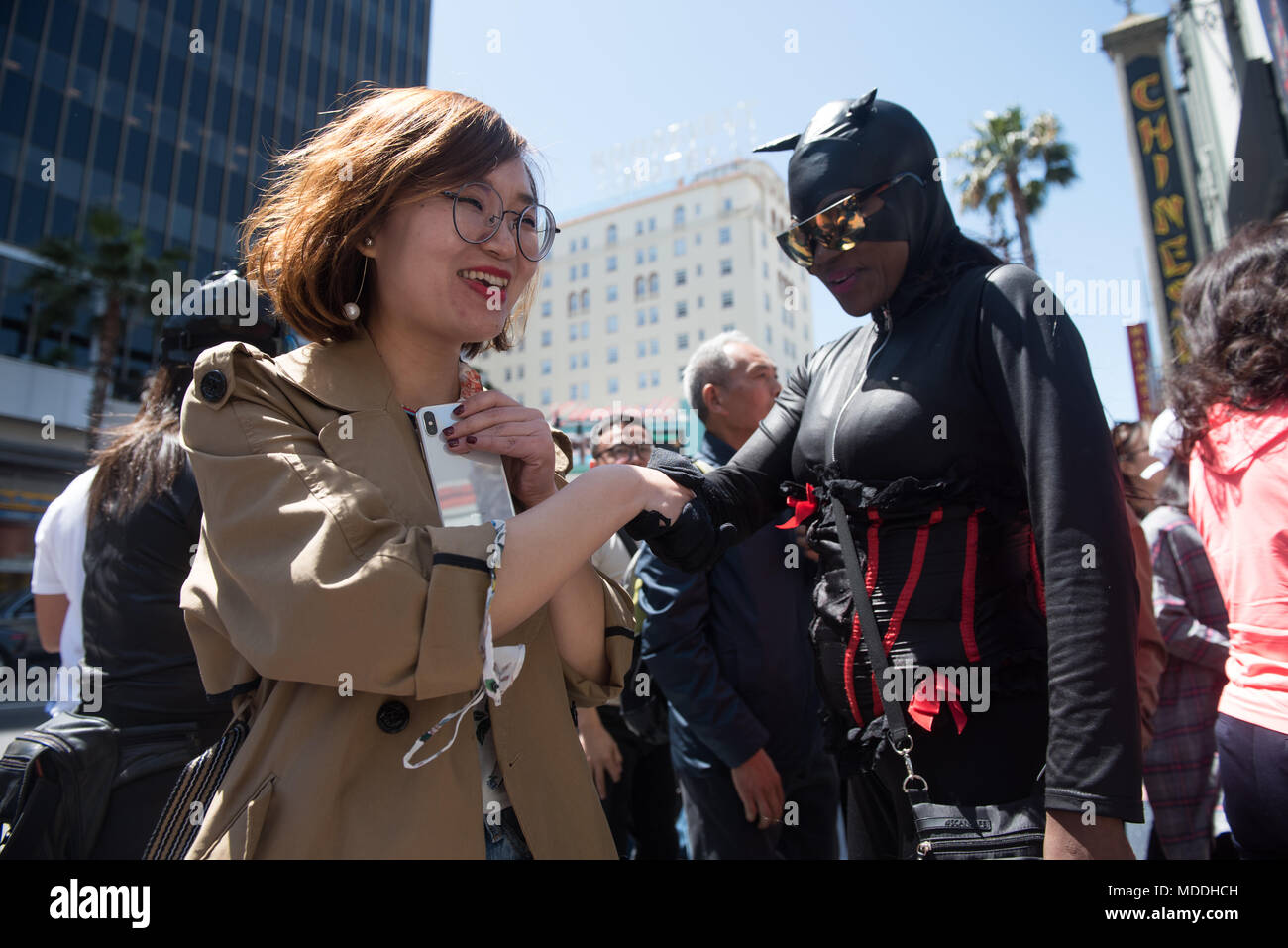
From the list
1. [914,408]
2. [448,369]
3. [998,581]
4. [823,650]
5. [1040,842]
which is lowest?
[1040,842]

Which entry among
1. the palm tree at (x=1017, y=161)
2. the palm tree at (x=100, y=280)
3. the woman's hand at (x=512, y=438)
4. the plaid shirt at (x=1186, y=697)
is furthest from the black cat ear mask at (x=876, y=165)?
the palm tree at (x=100, y=280)

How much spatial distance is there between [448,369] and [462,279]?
23cm

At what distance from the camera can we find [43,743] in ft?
6.70

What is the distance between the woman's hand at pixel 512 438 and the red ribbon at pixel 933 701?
0.87 m

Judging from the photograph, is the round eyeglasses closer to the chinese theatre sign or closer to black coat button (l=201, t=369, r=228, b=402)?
black coat button (l=201, t=369, r=228, b=402)

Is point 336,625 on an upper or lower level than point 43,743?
upper

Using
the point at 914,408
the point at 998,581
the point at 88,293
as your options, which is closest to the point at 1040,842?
the point at 998,581

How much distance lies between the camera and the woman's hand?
1.48 meters

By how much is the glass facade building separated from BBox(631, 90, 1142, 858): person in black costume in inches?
1068

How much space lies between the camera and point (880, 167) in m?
1.74

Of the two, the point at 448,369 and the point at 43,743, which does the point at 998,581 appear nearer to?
the point at 448,369

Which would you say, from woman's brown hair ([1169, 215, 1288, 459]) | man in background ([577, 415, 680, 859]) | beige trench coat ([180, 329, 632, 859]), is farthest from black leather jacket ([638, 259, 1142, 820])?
man in background ([577, 415, 680, 859])

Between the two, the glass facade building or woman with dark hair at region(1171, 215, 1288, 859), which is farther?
the glass facade building

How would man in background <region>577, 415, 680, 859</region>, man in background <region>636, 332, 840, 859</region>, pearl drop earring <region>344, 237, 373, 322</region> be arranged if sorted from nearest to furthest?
pearl drop earring <region>344, 237, 373, 322</region> < man in background <region>636, 332, 840, 859</region> < man in background <region>577, 415, 680, 859</region>
